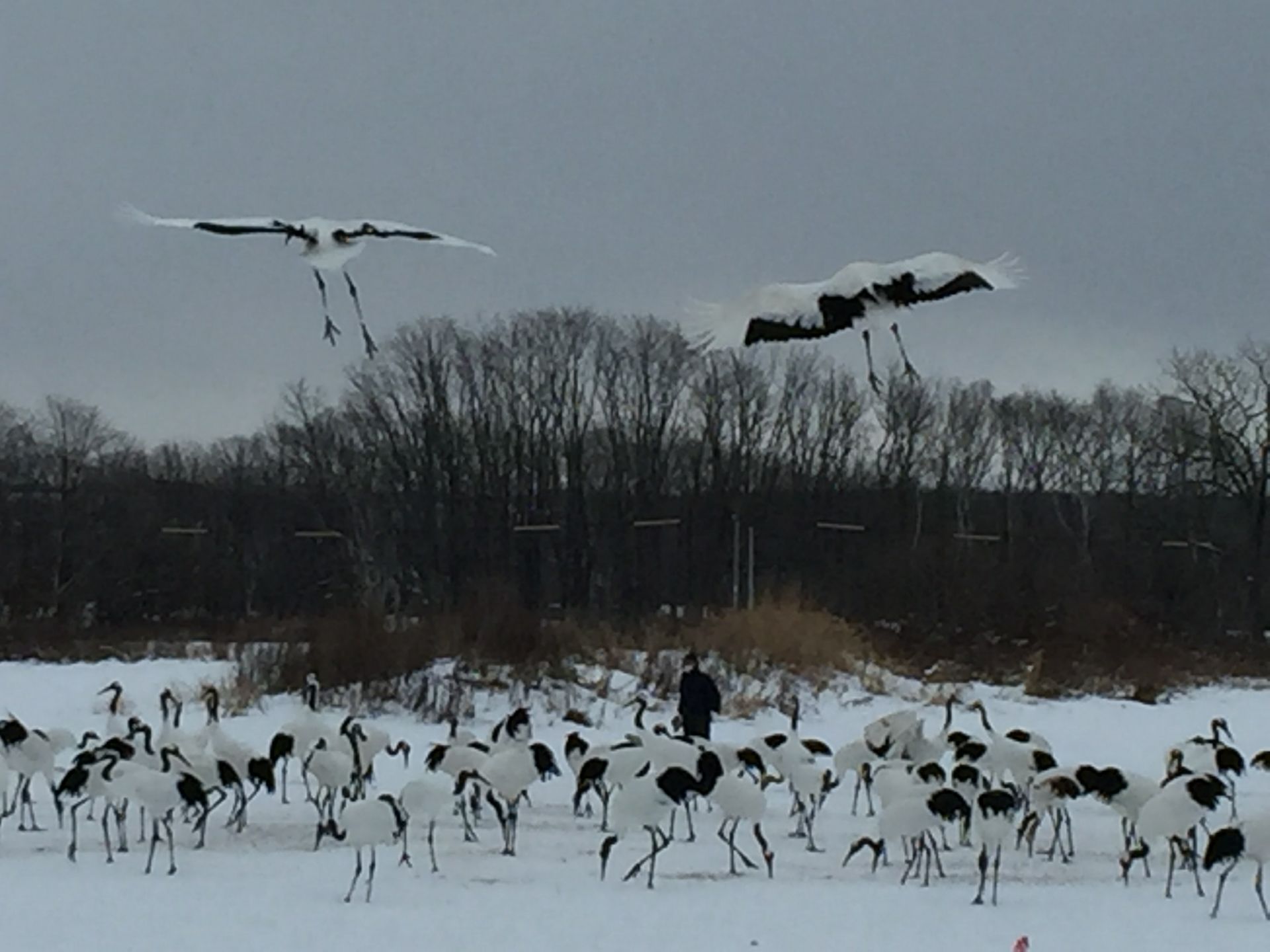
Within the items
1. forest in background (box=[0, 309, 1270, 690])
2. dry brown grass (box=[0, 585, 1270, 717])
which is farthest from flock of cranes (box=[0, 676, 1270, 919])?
forest in background (box=[0, 309, 1270, 690])

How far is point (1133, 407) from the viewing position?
2844 inches

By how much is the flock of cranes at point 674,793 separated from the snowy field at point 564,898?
0.19m

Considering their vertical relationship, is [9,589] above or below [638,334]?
below

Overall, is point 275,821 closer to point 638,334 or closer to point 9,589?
point 9,589

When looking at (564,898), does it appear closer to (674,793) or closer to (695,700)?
(674,793)

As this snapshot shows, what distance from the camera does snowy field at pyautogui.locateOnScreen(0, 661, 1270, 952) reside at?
35.7 feet

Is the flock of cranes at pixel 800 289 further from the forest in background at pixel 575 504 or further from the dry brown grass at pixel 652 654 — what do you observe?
the forest in background at pixel 575 504

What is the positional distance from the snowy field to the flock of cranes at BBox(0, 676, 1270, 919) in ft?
0.63

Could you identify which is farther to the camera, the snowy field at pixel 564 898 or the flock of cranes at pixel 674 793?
the flock of cranes at pixel 674 793

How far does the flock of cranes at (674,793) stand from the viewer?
12.9 metres

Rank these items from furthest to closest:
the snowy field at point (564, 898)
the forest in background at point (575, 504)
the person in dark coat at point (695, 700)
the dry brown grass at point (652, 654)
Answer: the forest in background at point (575, 504)
the dry brown grass at point (652, 654)
the person in dark coat at point (695, 700)
the snowy field at point (564, 898)

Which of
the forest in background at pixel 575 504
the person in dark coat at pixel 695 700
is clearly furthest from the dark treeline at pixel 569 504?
the person in dark coat at pixel 695 700

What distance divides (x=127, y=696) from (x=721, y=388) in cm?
3573

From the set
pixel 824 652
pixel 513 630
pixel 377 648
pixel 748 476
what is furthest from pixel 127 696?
pixel 748 476
